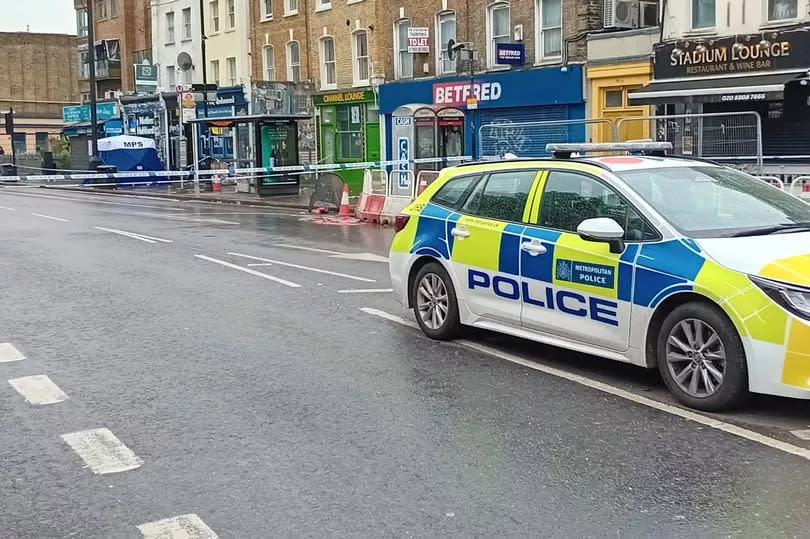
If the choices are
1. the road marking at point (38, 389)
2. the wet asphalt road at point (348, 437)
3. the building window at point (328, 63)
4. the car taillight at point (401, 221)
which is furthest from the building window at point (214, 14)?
the road marking at point (38, 389)

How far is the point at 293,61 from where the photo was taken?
125 ft

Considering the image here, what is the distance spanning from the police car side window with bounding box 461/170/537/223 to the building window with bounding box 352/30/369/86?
26.3 meters

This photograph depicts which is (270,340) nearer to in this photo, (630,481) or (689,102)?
(630,481)

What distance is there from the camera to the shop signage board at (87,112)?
2087 inches

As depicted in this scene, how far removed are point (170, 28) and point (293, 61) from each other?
1248 cm

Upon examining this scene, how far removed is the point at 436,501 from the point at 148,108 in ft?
154

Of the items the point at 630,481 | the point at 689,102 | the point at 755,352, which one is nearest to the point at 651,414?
the point at 755,352

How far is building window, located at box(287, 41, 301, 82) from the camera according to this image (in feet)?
124

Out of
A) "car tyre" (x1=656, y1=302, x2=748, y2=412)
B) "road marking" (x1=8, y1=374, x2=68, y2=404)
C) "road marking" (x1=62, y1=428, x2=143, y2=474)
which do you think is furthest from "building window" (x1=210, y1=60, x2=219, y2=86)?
"car tyre" (x1=656, y1=302, x2=748, y2=412)

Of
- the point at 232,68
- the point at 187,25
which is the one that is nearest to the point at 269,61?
the point at 232,68

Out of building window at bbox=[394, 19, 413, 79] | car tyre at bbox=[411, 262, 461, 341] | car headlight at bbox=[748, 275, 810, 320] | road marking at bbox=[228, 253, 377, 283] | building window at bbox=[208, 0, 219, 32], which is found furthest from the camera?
building window at bbox=[208, 0, 219, 32]

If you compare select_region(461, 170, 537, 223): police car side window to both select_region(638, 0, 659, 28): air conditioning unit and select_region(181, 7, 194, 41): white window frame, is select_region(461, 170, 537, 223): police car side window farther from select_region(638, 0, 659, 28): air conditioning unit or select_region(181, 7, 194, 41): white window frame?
select_region(181, 7, 194, 41): white window frame

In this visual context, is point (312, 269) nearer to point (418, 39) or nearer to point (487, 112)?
point (487, 112)

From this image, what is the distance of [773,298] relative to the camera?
5.91 m
